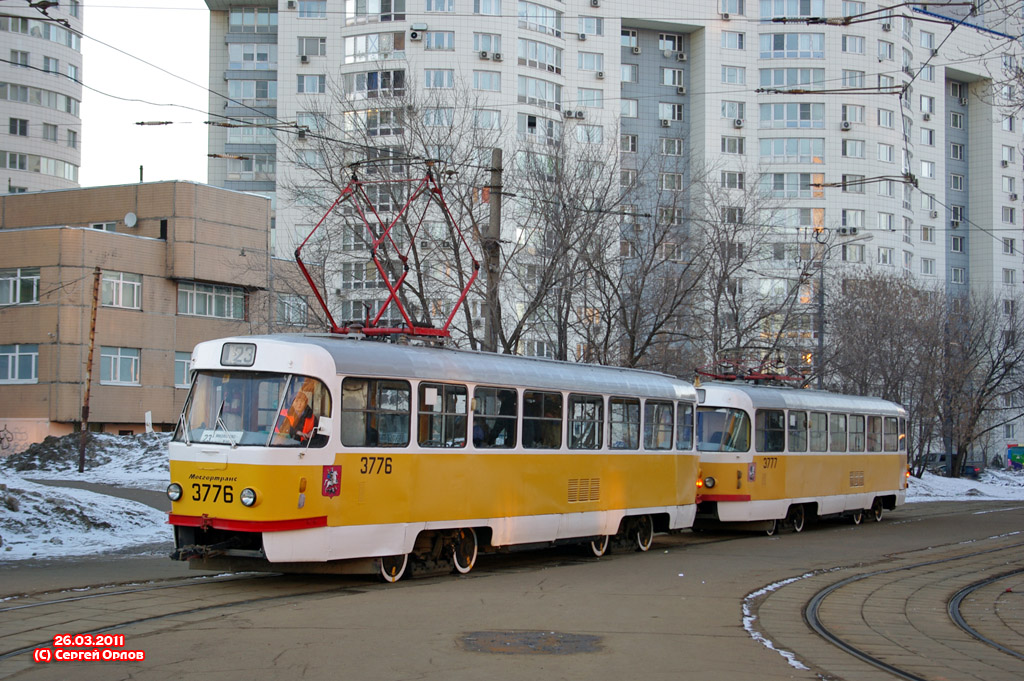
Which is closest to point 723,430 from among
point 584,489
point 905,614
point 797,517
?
point 797,517

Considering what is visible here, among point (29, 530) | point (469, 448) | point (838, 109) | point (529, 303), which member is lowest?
point (29, 530)

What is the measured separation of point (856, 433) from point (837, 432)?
1161mm

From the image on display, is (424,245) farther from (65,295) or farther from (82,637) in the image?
(65,295)

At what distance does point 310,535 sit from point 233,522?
823 mm

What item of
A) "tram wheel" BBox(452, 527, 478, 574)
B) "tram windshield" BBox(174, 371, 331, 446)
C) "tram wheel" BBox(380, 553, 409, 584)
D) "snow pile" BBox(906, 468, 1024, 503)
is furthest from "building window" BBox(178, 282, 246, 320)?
"tram windshield" BBox(174, 371, 331, 446)

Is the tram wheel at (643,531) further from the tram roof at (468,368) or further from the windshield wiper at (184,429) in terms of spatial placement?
the windshield wiper at (184,429)

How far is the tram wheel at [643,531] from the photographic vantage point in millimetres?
18406

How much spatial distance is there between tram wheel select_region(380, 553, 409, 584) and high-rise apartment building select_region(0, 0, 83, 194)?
220 feet

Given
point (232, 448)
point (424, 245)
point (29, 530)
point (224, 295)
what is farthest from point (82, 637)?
point (224, 295)

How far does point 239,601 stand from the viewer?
11.3 meters

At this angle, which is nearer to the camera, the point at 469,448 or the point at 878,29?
the point at 469,448

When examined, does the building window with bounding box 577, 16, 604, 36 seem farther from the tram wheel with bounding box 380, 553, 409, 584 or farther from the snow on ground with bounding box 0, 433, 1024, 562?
the tram wheel with bounding box 380, 553, 409, 584

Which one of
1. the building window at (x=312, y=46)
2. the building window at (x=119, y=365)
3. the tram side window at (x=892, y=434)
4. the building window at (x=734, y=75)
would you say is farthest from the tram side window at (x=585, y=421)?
the building window at (x=734, y=75)

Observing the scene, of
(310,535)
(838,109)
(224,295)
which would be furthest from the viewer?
(838,109)
